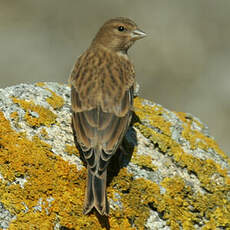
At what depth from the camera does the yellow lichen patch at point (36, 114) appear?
622 cm

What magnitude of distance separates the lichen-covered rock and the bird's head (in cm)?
116

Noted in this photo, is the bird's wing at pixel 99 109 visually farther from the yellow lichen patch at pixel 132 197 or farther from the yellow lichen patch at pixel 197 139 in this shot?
the yellow lichen patch at pixel 197 139

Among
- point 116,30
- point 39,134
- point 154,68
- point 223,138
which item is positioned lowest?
point 223,138

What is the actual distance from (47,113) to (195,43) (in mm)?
9298

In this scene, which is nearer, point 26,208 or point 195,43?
point 26,208

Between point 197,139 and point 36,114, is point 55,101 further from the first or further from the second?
point 197,139

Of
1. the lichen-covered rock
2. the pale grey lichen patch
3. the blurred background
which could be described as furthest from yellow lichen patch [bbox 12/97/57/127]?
the blurred background

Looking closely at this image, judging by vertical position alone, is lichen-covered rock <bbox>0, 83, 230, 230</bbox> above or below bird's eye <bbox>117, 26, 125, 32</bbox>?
below

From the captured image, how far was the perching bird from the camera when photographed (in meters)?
5.63

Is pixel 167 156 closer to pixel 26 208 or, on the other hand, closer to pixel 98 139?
pixel 98 139

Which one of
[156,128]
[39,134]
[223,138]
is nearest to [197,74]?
[223,138]

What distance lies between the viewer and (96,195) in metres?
5.48

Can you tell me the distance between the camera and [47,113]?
6.44 m

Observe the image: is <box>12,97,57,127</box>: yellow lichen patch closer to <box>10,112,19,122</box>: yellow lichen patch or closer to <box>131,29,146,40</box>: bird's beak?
<box>10,112,19,122</box>: yellow lichen patch
